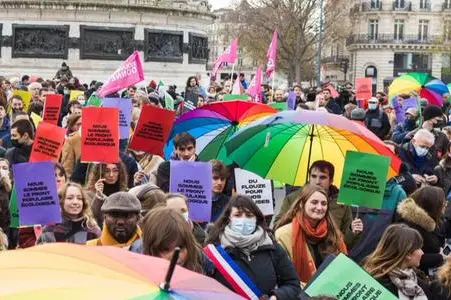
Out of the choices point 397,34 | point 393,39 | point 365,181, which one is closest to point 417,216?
point 365,181

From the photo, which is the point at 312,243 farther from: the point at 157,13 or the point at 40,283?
the point at 157,13

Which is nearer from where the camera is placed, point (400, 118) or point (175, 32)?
point (400, 118)

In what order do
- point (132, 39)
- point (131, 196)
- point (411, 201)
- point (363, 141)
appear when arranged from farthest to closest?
1. point (132, 39)
2. point (363, 141)
3. point (411, 201)
4. point (131, 196)

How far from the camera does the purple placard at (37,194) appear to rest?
7.45m

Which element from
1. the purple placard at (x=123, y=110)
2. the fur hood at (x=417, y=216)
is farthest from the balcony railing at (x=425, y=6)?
the fur hood at (x=417, y=216)

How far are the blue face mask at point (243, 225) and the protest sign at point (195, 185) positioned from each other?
6.22ft

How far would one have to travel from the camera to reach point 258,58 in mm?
78375

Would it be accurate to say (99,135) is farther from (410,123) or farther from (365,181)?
(410,123)

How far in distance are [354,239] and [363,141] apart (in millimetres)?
1328

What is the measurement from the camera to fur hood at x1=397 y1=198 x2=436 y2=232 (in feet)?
24.6

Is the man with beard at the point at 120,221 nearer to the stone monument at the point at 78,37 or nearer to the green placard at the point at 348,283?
the green placard at the point at 348,283

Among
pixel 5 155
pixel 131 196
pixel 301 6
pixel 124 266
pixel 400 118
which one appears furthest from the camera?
pixel 301 6

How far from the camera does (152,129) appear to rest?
1067 cm

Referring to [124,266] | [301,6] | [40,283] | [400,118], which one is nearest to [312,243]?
[124,266]
